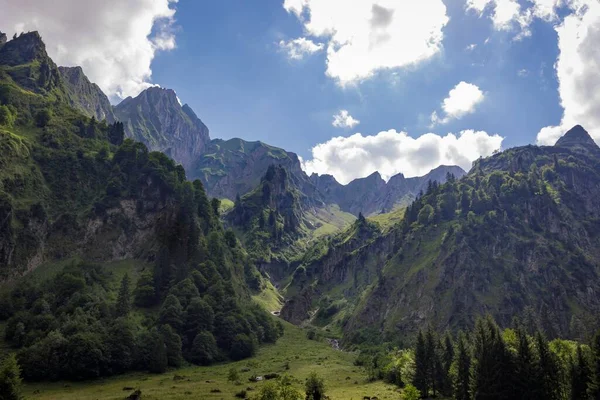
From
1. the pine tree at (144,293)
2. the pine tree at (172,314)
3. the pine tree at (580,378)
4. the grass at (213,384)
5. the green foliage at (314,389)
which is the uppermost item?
the pine tree at (144,293)

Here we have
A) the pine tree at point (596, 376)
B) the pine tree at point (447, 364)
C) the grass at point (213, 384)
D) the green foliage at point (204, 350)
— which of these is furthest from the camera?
the green foliage at point (204, 350)

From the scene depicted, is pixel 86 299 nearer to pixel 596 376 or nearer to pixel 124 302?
pixel 124 302

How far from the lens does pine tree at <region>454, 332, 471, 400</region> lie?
100000mm

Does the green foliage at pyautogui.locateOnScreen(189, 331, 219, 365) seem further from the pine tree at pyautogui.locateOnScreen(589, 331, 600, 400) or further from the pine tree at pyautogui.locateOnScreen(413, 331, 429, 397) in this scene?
the pine tree at pyautogui.locateOnScreen(589, 331, 600, 400)

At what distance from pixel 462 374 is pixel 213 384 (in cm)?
6484

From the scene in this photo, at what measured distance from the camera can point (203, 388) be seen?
3986 inches

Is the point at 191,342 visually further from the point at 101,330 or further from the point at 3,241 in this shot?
the point at 3,241

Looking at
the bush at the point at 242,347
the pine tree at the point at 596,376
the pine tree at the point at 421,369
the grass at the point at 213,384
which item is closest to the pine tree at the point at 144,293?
the bush at the point at 242,347

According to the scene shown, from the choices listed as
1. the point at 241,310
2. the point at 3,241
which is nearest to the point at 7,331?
the point at 3,241

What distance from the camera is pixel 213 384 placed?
10794 centimetres

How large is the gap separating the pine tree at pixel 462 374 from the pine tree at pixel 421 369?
1006cm

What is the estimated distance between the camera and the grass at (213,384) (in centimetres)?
9431

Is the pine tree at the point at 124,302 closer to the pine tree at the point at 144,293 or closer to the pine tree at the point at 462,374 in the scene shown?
the pine tree at the point at 144,293

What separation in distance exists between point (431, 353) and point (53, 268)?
503 feet
